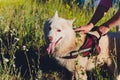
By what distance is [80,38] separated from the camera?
4828mm

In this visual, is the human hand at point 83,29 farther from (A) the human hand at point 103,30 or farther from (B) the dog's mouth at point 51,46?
(B) the dog's mouth at point 51,46

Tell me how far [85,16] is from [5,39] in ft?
5.76

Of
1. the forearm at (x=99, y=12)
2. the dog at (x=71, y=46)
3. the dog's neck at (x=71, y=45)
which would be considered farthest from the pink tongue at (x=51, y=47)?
the forearm at (x=99, y=12)

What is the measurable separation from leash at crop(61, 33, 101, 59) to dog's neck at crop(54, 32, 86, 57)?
0.15 feet

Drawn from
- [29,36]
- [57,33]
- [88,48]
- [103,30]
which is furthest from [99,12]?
[29,36]

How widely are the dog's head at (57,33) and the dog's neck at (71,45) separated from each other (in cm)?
2

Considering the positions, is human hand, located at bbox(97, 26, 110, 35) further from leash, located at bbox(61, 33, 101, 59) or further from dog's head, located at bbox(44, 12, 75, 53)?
dog's head, located at bbox(44, 12, 75, 53)

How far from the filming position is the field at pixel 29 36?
4934 millimetres

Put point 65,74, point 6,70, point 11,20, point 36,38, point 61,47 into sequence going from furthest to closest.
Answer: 1. point 11,20
2. point 36,38
3. point 65,74
4. point 61,47
5. point 6,70

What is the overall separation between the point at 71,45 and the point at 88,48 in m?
0.20

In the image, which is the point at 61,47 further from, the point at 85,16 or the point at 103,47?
the point at 85,16

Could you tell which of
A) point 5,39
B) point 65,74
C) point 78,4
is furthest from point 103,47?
point 78,4

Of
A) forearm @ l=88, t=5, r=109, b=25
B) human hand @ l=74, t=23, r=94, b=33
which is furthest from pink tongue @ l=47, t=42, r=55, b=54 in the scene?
forearm @ l=88, t=5, r=109, b=25

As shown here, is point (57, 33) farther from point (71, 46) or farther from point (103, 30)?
point (103, 30)
